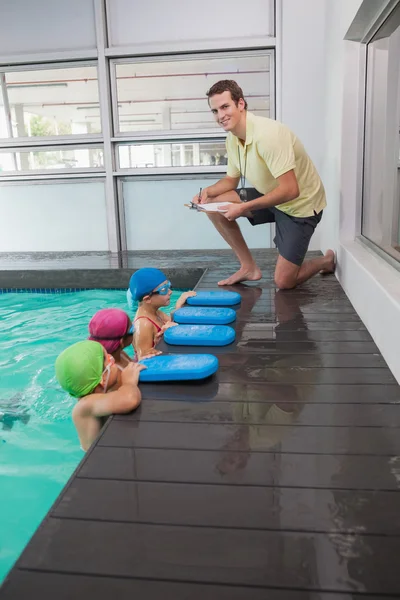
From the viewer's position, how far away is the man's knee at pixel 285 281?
3.62 m

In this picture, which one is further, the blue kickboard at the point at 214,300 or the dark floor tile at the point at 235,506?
the blue kickboard at the point at 214,300

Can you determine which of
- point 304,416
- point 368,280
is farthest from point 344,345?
point 304,416

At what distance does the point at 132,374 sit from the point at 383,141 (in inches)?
93.1

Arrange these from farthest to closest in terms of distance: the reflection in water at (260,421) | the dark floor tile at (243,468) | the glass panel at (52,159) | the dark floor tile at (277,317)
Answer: the glass panel at (52,159) < the dark floor tile at (277,317) < the reflection in water at (260,421) < the dark floor tile at (243,468)

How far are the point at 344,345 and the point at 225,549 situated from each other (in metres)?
1.55

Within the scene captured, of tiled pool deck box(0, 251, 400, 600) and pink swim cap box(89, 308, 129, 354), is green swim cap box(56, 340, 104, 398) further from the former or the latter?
pink swim cap box(89, 308, 129, 354)

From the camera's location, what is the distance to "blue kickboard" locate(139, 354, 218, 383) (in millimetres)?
2010

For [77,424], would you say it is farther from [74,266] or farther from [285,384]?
[74,266]

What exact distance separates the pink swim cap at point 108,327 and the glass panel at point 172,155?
4.37m

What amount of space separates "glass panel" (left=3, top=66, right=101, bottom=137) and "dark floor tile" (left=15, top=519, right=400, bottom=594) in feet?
19.2

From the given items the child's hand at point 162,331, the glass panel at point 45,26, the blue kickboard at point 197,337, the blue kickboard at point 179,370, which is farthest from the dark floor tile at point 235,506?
the glass panel at point 45,26

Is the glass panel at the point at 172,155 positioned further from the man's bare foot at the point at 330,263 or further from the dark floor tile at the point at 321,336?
the dark floor tile at the point at 321,336

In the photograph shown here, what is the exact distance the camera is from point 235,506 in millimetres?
1248

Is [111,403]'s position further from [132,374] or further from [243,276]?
[243,276]
